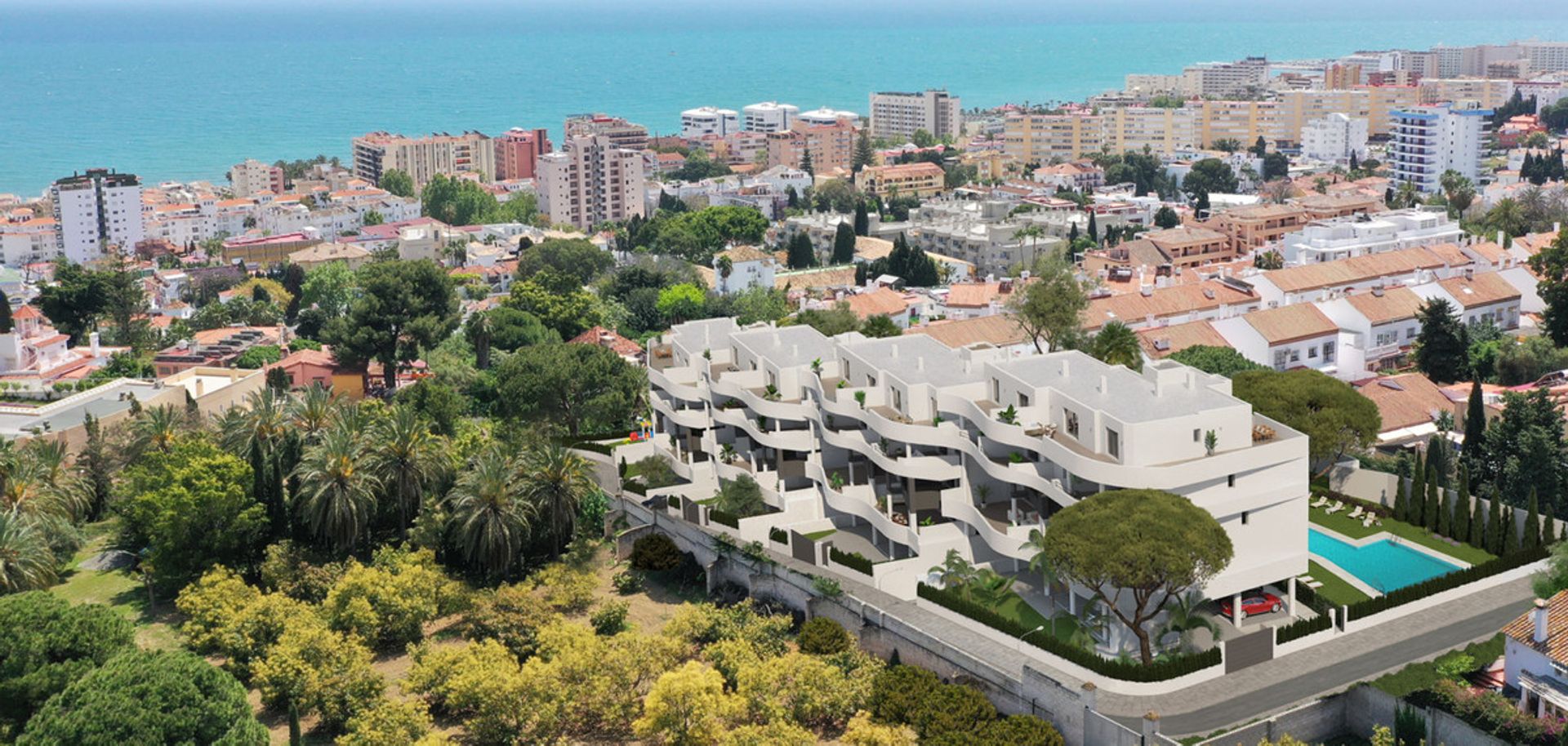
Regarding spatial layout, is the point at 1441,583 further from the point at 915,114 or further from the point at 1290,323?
the point at 915,114

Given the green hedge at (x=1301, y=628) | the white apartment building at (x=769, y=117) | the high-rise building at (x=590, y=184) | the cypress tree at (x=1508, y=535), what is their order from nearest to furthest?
the green hedge at (x=1301, y=628), the cypress tree at (x=1508, y=535), the high-rise building at (x=590, y=184), the white apartment building at (x=769, y=117)

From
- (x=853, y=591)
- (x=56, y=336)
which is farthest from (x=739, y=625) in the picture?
(x=56, y=336)

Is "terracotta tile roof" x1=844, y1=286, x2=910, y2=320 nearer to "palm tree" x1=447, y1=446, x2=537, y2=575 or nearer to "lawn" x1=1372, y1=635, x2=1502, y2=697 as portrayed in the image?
"palm tree" x1=447, y1=446, x2=537, y2=575

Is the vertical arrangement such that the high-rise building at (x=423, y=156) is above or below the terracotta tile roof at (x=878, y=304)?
above

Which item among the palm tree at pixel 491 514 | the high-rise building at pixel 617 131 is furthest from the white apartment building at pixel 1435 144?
the palm tree at pixel 491 514

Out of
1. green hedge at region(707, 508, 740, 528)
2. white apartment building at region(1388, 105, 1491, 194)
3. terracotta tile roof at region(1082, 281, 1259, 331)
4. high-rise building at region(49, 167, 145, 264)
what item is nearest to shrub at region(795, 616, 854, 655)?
green hedge at region(707, 508, 740, 528)

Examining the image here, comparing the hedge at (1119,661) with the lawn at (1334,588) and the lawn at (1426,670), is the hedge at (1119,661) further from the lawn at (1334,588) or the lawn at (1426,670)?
the lawn at (1334,588)
